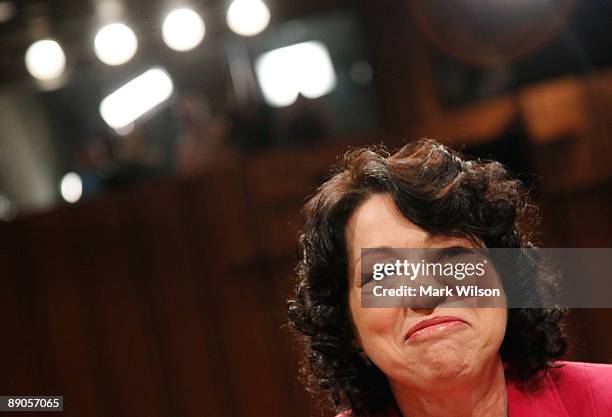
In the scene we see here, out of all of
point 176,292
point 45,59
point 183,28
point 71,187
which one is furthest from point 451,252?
point 45,59

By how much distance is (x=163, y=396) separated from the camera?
257 centimetres

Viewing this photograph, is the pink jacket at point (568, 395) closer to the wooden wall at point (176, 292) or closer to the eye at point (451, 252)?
the eye at point (451, 252)

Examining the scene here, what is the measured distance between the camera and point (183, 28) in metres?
3.05

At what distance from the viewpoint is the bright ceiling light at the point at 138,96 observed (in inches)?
130

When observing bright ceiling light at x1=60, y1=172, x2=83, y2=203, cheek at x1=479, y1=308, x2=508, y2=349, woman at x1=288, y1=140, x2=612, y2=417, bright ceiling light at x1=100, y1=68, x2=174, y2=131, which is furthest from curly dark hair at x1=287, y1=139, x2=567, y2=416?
bright ceiling light at x1=100, y1=68, x2=174, y2=131

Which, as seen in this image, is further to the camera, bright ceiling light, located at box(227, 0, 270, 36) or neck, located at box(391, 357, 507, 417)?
bright ceiling light, located at box(227, 0, 270, 36)

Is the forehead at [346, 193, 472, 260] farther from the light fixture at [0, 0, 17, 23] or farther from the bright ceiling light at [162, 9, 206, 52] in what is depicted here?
the light fixture at [0, 0, 17, 23]

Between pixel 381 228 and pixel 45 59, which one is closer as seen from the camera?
pixel 381 228

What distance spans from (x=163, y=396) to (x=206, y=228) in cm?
58

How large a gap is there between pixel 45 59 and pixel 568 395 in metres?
2.54

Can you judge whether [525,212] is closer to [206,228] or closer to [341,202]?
[341,202]

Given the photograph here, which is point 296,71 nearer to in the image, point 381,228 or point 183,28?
point 183,28

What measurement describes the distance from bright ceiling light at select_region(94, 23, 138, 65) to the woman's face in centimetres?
214

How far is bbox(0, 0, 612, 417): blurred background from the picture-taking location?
8.46 ft
